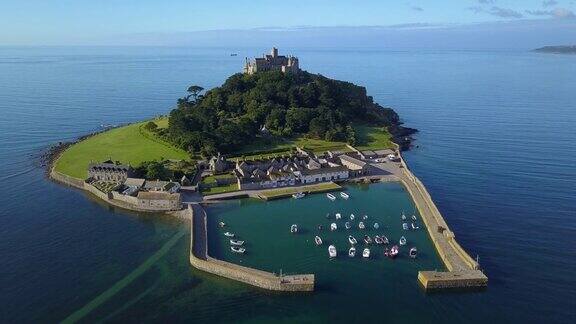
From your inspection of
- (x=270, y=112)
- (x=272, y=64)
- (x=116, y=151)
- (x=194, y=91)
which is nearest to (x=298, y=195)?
(x=116, y=151)

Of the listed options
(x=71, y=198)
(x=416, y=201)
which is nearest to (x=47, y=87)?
(x=71, y=198)

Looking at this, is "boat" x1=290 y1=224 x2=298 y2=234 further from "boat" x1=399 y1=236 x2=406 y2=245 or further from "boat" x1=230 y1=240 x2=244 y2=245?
"boat" x1=399 y1=236 x2=406 y2=245

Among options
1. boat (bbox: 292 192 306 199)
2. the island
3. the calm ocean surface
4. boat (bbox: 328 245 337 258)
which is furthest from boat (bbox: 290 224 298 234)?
boat (bbox: 292 192 306 199)

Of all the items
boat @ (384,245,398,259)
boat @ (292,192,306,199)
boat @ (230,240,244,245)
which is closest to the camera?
boat @ (384,245,398,259)

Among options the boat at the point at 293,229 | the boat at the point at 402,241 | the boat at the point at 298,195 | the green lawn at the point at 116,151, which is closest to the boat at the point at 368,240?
the boat at the point at 402,241

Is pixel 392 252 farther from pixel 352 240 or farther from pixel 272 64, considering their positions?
pixel 272 64

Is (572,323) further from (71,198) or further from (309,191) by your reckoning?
(71,198)

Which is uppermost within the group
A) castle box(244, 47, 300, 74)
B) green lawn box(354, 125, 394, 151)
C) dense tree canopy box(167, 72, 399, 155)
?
castle box(244, 47, 300, 74)
